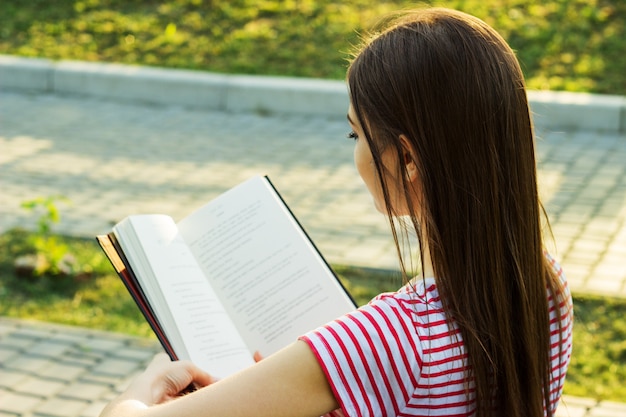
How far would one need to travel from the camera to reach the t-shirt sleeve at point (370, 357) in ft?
4.50

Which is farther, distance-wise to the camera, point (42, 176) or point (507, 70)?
point (42, 176)

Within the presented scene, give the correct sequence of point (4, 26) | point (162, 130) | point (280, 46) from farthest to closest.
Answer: point (4, 26)
point (280, 46)
point (162, 130)

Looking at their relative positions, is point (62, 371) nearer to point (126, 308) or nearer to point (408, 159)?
point (126, 308)

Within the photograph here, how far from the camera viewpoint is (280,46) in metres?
9.00

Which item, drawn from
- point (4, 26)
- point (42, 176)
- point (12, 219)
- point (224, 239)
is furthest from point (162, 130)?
point (224, 239)

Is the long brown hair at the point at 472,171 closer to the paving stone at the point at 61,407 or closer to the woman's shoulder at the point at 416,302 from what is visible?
the woman's shoulder at the point at 416,302

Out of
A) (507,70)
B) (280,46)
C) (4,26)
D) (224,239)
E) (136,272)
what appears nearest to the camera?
(507,70)

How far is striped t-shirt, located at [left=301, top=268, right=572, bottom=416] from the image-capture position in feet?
4.50

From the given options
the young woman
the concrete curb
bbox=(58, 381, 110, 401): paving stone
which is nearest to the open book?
the young woman

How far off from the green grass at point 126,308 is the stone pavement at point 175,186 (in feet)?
0.41

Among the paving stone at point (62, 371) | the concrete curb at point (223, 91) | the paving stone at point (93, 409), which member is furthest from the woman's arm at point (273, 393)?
the concrete curb at point (223, 91)

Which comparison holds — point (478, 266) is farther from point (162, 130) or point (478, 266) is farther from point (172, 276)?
point (162, 130)

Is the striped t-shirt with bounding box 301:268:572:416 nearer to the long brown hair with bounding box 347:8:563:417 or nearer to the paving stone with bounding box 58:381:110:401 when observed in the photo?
the long brown hair with bounding box 347:8:563:417

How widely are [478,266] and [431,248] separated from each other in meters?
0.08
